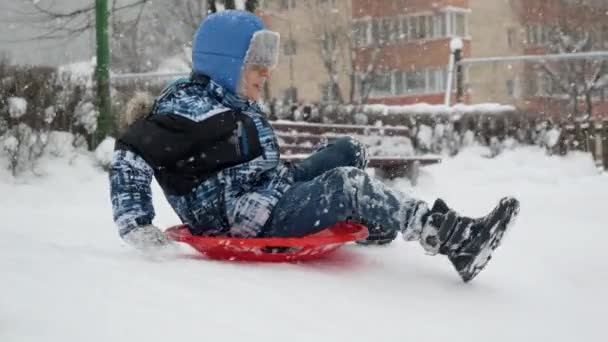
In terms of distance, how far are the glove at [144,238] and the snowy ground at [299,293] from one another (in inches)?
2.0

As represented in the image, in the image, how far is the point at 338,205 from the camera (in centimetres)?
322

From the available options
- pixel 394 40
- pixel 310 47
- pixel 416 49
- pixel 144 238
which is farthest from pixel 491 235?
pixel 310 47

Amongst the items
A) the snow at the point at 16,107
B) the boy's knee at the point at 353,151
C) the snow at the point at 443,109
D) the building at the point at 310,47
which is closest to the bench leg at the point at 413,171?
the snow at the point at 443,109

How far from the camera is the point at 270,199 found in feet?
11.0

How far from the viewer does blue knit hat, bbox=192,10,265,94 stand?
344 centimetres

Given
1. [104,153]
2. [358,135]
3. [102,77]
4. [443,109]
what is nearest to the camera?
[104,153]

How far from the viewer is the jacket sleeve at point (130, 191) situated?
3146mm

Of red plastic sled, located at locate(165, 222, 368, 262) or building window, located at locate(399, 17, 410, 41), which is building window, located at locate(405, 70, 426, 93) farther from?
red plastic sled, located at locate(165, 222, 368, 262)

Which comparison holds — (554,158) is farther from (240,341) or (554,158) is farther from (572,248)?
(240,341)

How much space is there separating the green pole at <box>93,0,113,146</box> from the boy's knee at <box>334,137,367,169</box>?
520cm

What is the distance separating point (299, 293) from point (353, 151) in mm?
1122

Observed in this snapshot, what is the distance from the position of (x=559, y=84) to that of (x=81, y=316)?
16157 millimetres

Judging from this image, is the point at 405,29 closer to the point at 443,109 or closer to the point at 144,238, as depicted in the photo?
the point at 443,109

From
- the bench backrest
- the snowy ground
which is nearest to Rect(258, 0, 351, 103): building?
the bench backrest
